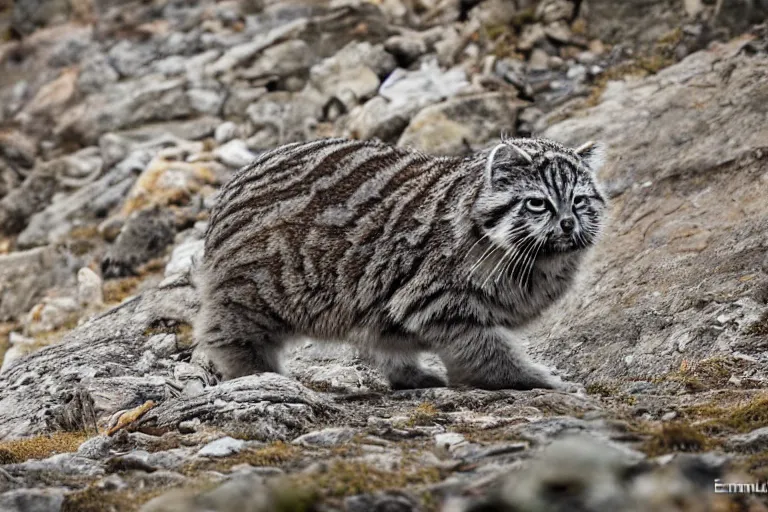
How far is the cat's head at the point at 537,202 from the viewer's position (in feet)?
23.3

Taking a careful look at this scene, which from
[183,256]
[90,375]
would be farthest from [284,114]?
[90,375]

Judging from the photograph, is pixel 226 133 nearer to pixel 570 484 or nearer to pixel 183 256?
pixel 183 256

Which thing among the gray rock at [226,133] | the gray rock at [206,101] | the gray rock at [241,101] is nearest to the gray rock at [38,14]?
the gray rock at [206,101]

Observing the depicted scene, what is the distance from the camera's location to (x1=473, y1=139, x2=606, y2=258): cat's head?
23.3 feet

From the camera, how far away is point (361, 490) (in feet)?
13.9

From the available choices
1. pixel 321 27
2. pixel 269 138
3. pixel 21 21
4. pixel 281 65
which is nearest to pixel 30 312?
pixel 269 138

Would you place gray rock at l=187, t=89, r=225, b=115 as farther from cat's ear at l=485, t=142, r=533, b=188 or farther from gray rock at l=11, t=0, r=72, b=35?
cat's ear at l=485, t=142, r=533, b=188

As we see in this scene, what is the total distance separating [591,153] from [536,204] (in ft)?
3.34

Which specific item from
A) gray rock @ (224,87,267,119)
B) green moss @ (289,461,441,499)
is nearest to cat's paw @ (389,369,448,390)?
green moss @ (289,461,441,499)

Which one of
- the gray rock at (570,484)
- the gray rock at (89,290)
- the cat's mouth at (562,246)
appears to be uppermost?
the gray rock at (570,484)

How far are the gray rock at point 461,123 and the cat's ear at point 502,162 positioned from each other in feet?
17.5

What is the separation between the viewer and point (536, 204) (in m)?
7.16

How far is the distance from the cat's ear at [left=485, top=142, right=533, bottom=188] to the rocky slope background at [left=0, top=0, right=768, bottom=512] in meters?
1.79

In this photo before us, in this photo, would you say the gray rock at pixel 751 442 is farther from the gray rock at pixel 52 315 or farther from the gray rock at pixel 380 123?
the gray rock at pixel 52 315
